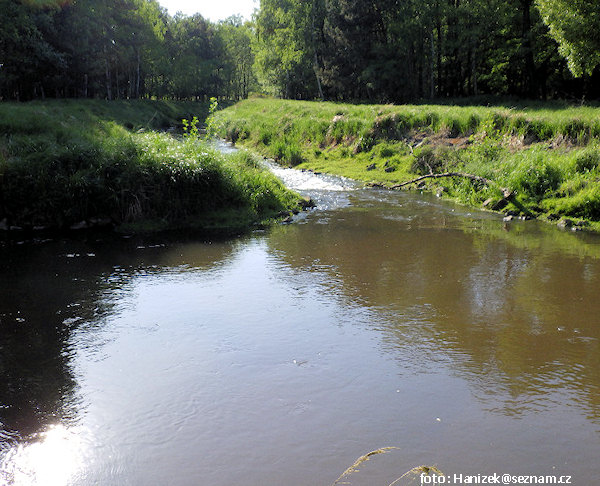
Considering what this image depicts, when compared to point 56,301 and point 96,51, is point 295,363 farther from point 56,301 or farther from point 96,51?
point 96,51

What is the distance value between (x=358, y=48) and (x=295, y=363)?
46.9 meters

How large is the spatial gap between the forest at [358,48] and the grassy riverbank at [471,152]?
23.9ft

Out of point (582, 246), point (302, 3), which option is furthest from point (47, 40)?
point (582, 246)

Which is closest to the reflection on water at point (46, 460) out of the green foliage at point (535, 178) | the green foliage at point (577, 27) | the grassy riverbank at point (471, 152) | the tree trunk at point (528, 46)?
the grassy riverbank at point (471, 152)

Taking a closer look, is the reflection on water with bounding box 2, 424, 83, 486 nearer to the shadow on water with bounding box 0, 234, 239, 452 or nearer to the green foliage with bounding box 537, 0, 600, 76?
the shadow on water with bounding box 0, 234, 239, 452

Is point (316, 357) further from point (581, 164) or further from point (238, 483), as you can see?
point (581, 164)

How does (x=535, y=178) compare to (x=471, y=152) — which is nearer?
(x=535, y=178)

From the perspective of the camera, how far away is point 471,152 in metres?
21.0

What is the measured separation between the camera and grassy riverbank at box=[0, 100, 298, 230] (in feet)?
46.0

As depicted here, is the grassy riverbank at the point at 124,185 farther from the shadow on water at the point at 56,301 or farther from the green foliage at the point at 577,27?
the green foliage at the point at 577,27

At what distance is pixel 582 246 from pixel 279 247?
7.22 meters

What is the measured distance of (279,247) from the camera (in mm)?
12961

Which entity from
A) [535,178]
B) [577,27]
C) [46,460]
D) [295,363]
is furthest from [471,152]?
[46,460]

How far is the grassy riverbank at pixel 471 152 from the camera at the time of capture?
15969 millimetres
